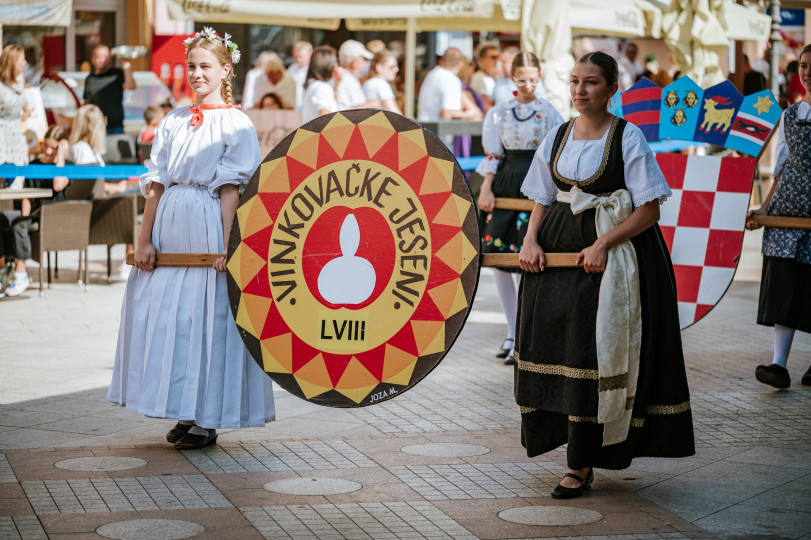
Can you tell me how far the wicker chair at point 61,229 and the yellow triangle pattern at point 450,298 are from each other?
639cm

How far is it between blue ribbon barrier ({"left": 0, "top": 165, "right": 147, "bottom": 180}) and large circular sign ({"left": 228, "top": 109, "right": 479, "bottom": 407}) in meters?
6.00

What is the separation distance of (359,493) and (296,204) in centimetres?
119

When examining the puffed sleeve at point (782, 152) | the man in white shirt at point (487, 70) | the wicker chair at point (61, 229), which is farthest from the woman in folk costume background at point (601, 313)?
the man in white shirt at point (487, 70)

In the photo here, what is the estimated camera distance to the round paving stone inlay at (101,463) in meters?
5.34

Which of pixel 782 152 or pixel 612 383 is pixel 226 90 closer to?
pixel 612 383

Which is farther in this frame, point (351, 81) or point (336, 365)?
point (351, 81)

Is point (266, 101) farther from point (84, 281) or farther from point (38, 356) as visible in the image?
point (38, 356)

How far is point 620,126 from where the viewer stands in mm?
5031

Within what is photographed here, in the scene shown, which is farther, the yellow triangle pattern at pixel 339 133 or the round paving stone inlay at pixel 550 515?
the yellow triangle pattern at pixel 339 133

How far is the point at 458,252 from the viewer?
15.9 ft

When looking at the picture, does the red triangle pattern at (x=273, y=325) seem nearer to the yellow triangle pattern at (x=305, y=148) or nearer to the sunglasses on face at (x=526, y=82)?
the yellow triangle pattern at (x=305, y=148)

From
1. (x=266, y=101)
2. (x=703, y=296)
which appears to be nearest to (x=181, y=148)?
(x=703, y=296)

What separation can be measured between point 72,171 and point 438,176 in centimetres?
690

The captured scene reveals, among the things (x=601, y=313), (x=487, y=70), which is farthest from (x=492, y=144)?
(x=487, y=70)
